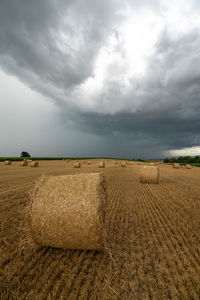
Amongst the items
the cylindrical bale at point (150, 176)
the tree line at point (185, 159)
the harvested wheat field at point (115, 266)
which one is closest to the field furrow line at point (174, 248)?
the harvested wheat field at point (115, 266)

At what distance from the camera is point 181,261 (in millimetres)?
3373

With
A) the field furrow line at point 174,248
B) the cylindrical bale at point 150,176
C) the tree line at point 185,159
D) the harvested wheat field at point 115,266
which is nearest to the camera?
the harvested wheat field at point 115,266

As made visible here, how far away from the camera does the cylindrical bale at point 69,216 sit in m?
3.51

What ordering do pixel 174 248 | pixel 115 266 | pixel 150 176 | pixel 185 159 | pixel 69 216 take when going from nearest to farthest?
1. pixel 115 266
2. pixel 69 216
3. pixel 174 248
4. pixel 150 176
5. pixel 185 159

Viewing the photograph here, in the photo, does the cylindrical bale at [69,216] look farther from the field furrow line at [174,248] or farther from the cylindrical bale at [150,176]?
the cylindrical bale at [150,176]

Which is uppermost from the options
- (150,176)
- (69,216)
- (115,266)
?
(150,176)

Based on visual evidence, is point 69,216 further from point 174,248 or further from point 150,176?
point 150,176

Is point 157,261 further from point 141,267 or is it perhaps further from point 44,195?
point 44,195

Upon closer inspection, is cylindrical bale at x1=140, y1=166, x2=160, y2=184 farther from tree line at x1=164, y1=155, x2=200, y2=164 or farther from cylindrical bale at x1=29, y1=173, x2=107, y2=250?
tree line at x1=164, y1=155, x2=200, y2=164

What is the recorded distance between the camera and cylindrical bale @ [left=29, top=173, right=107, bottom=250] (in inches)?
138

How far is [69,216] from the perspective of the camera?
11.7ft

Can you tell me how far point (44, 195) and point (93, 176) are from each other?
135 cm

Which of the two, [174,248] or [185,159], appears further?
[185,159]

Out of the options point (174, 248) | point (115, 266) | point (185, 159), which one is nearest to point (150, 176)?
point (174, 248)
